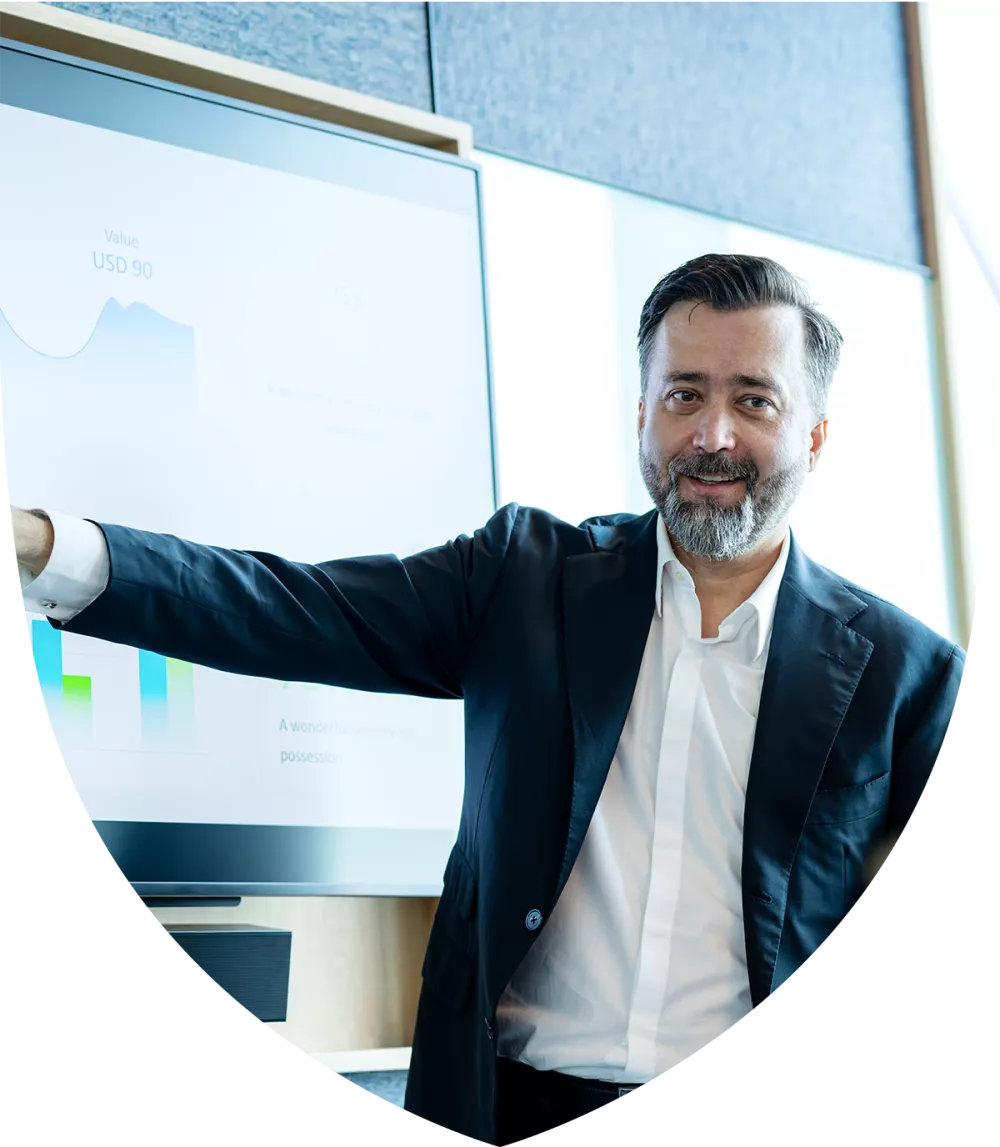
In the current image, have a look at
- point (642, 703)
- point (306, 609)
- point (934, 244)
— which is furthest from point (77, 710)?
point (934, 244)

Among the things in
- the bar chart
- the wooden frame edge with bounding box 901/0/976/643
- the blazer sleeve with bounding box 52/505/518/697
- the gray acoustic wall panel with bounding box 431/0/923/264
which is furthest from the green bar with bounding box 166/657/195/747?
the wooden frame edge with bounding box 901/0/976/643

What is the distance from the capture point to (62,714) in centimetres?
106

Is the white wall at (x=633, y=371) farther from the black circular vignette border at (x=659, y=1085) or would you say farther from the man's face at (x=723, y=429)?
the black circular vignette border at (x=659, y=1085)

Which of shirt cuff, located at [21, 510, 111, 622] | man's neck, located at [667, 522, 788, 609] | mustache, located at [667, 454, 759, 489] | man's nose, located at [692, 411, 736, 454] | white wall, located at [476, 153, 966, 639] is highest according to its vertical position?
white wall, located at [476, 153, 966, 639]

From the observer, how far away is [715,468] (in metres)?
0.91

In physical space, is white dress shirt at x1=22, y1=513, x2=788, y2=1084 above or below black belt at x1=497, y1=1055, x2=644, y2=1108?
above

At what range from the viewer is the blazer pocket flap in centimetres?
78

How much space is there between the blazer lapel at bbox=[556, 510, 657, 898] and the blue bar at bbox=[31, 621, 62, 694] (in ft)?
1.41

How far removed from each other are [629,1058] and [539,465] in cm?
94

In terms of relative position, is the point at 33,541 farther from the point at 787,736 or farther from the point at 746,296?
the point at 746,296

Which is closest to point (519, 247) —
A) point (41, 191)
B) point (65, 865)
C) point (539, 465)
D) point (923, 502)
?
point (539, 465)

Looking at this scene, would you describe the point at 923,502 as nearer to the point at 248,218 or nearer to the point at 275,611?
the point at 248,218

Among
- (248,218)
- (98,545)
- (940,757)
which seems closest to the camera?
(940,757)

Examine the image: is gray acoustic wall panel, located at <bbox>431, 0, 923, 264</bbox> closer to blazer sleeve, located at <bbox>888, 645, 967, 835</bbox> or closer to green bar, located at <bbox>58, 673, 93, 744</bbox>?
green bar, located at <bbox>58, 673, 93, 744</bbox>
